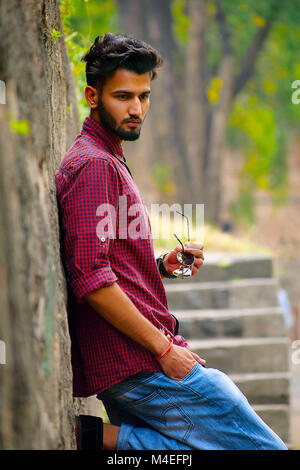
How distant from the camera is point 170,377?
2.24 metres

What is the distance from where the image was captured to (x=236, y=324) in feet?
21.0

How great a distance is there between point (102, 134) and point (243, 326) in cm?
430

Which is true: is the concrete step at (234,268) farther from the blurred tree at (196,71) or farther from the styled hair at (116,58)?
the blurred tree at (196,71)

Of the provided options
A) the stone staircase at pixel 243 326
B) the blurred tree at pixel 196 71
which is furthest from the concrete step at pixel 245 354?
the blurred tree at pixel 196 71

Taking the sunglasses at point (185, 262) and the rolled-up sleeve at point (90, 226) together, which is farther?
the sunglasses at point (185, 262)

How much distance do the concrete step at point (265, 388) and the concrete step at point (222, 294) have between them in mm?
980

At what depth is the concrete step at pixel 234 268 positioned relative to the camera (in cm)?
706

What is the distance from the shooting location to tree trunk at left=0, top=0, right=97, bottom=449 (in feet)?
5.20

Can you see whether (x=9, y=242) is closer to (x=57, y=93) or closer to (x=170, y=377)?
(x=170, y=377)

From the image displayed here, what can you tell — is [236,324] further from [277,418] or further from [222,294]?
[277,418]

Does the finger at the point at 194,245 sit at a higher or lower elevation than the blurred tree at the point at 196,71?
lower

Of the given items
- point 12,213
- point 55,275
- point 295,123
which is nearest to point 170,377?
point 55,275

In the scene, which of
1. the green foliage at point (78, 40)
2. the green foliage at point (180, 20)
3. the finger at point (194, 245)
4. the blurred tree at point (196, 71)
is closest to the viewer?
the finger at point (194, 245)
